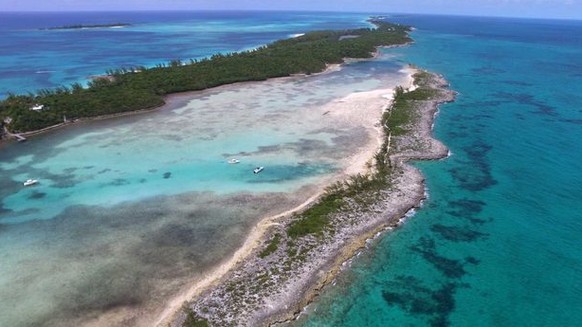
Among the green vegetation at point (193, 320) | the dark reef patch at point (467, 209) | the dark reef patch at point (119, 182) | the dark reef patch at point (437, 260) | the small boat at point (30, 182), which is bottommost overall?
the small boat at point (30, 182)

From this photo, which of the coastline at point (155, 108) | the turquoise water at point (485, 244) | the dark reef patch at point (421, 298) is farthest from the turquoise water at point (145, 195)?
the dark reef patch at point (421, 298)

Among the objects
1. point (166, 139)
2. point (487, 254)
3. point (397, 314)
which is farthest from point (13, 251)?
point (487, 254)

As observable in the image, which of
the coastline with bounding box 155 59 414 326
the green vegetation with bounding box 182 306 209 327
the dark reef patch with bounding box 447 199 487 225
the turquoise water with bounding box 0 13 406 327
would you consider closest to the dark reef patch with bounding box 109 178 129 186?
the turquoise water with bounding box 0 13 406 327

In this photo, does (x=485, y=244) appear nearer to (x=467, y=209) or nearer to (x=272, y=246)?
(x=467, y=209)

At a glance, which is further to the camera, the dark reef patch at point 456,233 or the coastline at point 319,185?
the dark reef patch at point 456,233

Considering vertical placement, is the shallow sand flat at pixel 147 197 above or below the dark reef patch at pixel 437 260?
below

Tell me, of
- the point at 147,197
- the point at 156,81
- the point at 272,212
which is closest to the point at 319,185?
the point at 272,212

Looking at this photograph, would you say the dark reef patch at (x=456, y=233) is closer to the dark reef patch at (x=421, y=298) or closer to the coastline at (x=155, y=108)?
the dark reef patch at (x=421, y=298)
